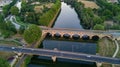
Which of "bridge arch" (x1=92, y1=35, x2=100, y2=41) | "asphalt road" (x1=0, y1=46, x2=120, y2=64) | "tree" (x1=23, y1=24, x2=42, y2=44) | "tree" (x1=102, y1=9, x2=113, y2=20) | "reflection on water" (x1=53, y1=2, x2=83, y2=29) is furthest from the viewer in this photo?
"tree" (x1=102, y1=9, x2=113, y2=20)

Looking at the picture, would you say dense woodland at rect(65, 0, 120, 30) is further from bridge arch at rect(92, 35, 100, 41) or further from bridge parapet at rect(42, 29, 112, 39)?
bridge arch at rect(92, 35, 100, 41)

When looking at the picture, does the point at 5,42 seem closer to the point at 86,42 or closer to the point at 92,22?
the point at 86,42

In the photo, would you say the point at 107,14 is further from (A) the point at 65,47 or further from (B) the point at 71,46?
(A) the point at 65,47

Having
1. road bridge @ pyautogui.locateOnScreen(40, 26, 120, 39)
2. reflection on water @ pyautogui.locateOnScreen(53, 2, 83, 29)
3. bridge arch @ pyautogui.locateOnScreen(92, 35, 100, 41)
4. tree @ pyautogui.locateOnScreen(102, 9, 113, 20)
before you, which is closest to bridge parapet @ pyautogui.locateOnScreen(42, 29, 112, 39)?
road bridge @ pyautogui.locateOnScreen(40, 26, 120, 39)

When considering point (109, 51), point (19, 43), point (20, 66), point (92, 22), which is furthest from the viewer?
point (92, 22)

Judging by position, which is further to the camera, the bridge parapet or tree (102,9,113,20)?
tree (102,9,113,20)

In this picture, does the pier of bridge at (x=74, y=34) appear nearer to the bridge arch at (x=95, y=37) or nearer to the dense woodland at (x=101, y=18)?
the bridge arch at (x=95, y=37)

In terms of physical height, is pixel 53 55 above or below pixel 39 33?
below

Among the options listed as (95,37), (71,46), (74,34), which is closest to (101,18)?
(95,37)

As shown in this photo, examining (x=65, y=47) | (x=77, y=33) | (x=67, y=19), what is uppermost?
(x=67, y=19)

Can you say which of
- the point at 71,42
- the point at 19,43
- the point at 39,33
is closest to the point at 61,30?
the point at 71,42

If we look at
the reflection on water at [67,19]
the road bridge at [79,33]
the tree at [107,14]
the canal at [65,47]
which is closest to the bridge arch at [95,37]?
the road bridge at [79,33]
